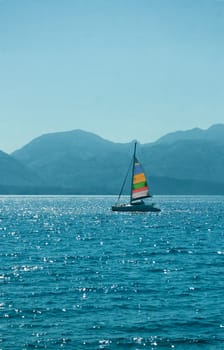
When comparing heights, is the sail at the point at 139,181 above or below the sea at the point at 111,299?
above

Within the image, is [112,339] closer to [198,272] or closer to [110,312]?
[110,312]

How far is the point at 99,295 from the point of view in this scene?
38.4 m

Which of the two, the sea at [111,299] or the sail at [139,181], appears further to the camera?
the sail at [139,181]

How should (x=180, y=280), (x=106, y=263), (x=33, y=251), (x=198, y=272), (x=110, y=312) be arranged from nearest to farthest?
(x=110, y=312) → (x=180, y=280) → (x=198, y=272) → (x=106, y=263) → (x=33, y=251)

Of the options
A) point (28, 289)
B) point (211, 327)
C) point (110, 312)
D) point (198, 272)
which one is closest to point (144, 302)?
point (110, 312)

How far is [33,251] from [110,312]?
34.8 metres

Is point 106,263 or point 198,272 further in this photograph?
point 106,263

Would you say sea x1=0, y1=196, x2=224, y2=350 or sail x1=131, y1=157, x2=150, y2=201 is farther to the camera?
sail x1=131, y1=157, x2=150, y2=201

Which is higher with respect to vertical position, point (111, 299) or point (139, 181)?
point (139, 181)

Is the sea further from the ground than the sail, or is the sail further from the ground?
the sail

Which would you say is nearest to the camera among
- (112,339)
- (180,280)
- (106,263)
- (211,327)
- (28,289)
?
(112,339)

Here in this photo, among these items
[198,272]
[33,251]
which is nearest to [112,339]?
[198,272]

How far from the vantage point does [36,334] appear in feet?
94.0

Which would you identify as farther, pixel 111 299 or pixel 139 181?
pixel 139 181
